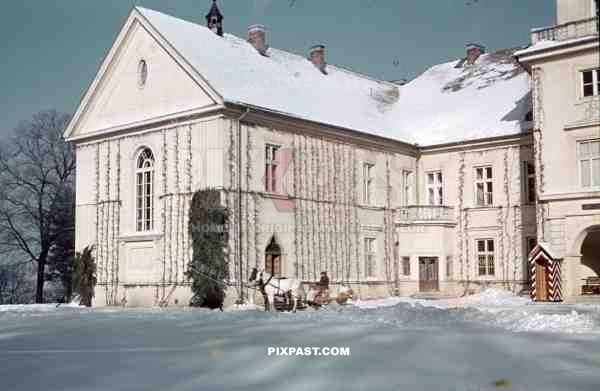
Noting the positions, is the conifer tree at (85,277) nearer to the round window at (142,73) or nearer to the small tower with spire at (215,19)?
the round window at (142,73)

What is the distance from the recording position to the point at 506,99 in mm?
33469

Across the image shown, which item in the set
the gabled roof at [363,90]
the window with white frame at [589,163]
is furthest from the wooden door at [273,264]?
→ the window with white frame at [589,163]

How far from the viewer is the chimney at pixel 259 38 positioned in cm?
3164

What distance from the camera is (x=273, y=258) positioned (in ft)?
89.6

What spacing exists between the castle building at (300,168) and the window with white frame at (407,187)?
0.36 feet

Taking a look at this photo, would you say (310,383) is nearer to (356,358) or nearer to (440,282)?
(356,358)

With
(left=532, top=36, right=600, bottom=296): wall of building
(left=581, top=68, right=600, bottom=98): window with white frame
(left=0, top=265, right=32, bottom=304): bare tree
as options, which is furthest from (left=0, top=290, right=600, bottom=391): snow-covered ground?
A: (left=0, top=265, right=32, bottom=304): bare tree

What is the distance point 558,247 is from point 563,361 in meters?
16.6

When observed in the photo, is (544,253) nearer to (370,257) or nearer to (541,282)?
(541,282)

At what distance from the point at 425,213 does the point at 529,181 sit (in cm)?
435

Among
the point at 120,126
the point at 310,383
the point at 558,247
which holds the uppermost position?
the point at 120,126

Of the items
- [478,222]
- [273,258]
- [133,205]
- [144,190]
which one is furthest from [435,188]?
[133,205]

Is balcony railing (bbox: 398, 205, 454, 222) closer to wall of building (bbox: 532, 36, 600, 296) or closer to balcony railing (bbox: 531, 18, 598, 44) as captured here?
wall of building (bbox: 532, 36, 600, 296)

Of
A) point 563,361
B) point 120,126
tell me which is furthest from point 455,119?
point 563,361
